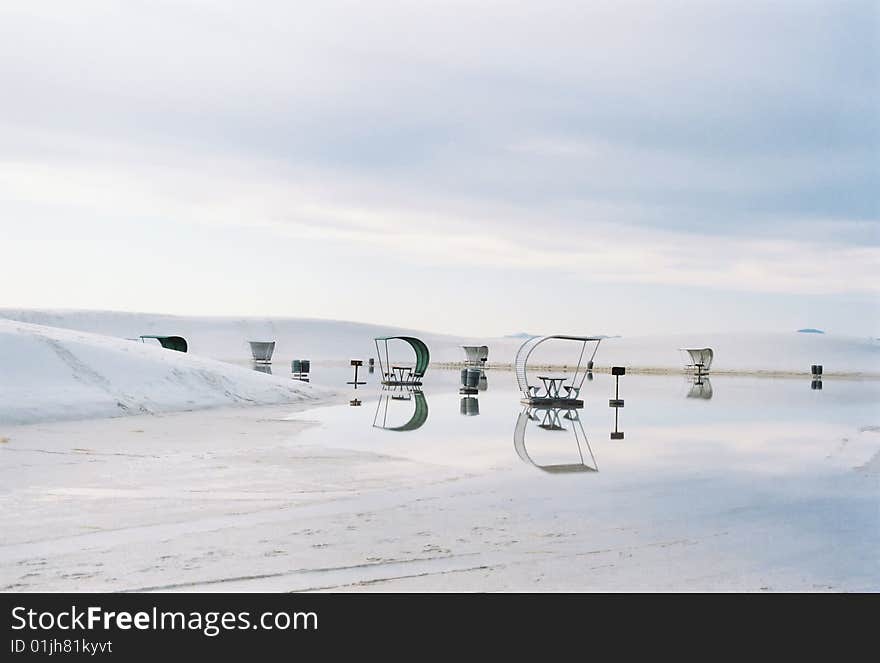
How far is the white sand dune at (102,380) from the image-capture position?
46.2ft

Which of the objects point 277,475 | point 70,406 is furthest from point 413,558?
point 70,406

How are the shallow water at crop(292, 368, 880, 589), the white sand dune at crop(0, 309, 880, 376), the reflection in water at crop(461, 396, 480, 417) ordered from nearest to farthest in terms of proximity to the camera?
the shallow water at crop(292, 368, 880, 589) < the reflection in water at crop(461, 396, 480, 417) < the white sand dune at crop(0, 309, 880, 376)

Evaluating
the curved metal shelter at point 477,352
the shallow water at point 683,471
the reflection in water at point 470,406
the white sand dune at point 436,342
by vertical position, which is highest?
the white sand dune at point 436,342

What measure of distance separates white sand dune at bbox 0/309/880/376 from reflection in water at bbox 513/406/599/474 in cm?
3978

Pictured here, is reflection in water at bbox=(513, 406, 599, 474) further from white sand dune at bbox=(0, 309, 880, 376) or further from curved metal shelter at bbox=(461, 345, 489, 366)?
white sand dune at bbox=(0, 309, 880, 376)

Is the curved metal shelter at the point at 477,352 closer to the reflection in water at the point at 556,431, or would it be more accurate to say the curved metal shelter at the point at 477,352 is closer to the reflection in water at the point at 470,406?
the reflection in water at the point at 470,406

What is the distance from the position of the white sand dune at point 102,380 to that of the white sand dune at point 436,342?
36.9 metres

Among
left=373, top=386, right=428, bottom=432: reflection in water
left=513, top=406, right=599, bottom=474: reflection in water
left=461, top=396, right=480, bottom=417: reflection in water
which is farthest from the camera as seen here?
left=461, top=396, right=480, bottom=417: reflection in water

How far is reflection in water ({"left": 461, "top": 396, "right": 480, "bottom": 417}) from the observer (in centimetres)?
1716

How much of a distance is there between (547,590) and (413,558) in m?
1.00

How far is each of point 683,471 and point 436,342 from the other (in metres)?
74.7

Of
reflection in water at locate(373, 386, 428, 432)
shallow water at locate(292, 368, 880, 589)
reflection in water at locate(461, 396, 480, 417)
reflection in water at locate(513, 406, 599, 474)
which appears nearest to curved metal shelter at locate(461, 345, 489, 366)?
reflection in water at locate(373, 386, 428, 432)

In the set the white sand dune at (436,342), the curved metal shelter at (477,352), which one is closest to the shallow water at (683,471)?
the curved metal shelter at (477,352)
